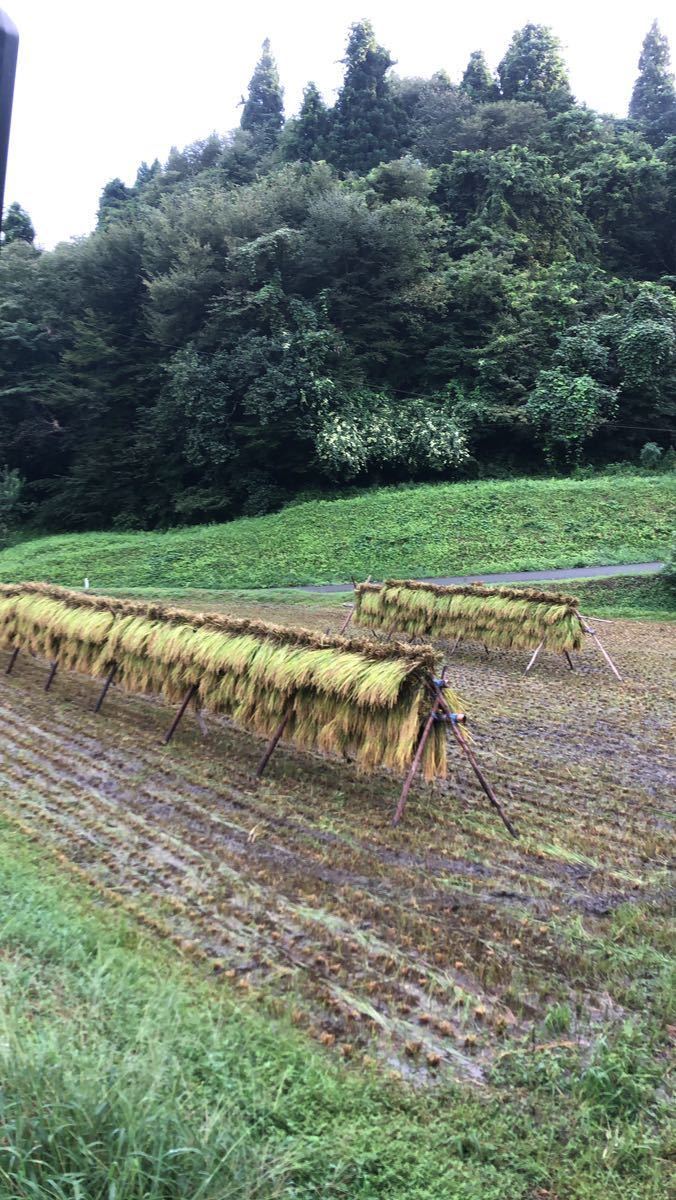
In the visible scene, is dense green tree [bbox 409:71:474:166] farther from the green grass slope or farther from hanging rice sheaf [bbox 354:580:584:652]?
hanging rice sheaf [bbox 354:580:584:652]

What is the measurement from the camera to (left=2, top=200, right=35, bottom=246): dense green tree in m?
35.9

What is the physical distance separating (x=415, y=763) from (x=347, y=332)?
27.0m

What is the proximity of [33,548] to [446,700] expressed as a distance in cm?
2255

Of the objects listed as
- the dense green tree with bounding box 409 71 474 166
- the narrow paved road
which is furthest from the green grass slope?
the dense green tree with bounding box 409 71 474 166

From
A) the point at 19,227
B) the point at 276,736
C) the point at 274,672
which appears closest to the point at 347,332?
the point at 19,227

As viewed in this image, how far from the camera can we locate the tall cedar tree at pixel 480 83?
4069 cm

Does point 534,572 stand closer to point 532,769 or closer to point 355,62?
point 532,769

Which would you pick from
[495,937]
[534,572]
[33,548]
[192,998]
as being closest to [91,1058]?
[192,998]

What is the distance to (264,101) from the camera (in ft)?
156

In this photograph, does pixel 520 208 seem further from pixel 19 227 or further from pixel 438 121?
pixel 19 227

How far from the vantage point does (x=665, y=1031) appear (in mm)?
3109

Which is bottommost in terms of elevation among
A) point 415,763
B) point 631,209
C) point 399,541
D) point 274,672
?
point 415,763

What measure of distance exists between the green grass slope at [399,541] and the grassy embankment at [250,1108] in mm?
18459

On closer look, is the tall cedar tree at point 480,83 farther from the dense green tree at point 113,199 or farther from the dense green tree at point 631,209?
the dense green tree at point 113,199
